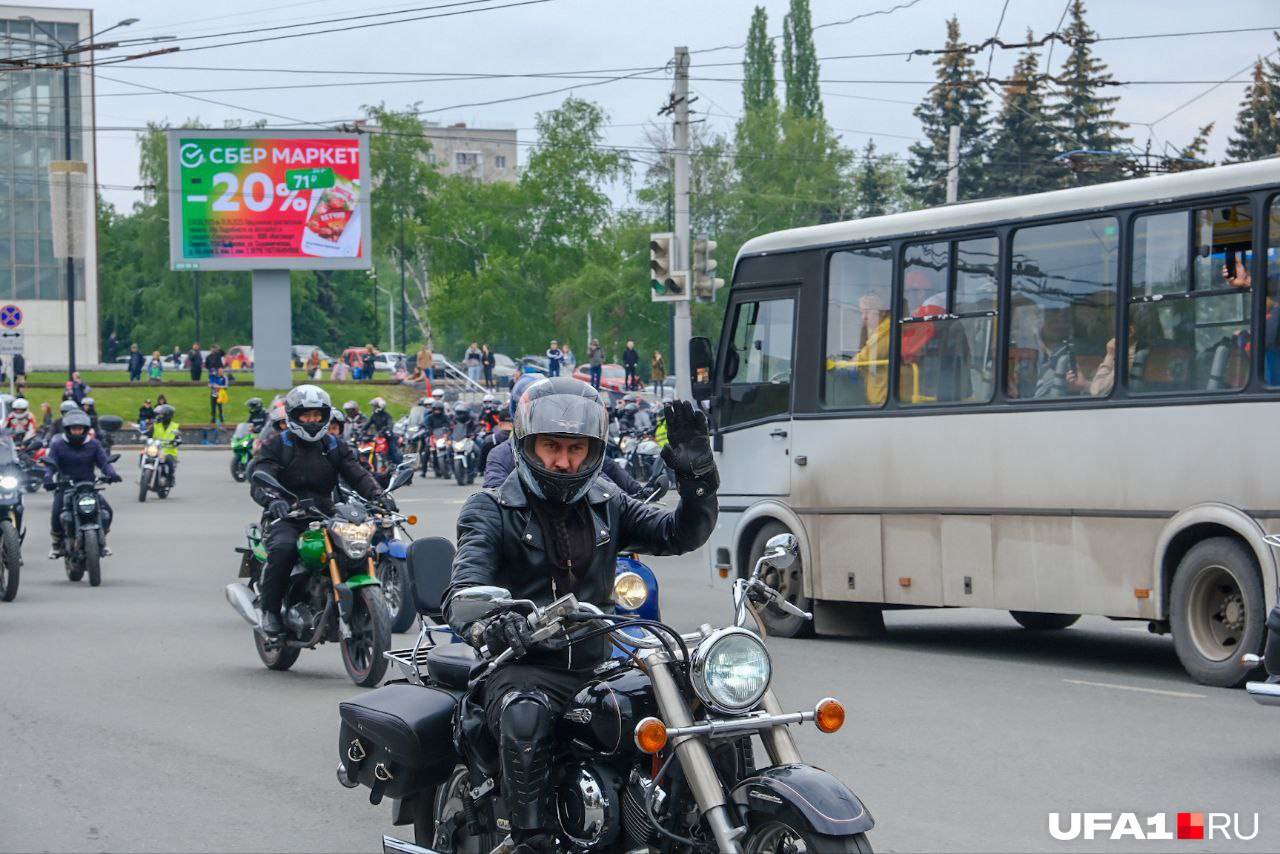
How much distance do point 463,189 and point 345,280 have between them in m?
27.0

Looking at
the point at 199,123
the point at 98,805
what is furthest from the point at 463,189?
the point at 98,805

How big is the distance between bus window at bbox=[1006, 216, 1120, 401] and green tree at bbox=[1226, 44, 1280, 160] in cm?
3043

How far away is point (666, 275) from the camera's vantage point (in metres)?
28.4

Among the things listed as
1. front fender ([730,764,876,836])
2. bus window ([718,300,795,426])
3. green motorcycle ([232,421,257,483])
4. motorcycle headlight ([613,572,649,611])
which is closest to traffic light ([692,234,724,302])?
green motorcycle ([232,421,257,483])

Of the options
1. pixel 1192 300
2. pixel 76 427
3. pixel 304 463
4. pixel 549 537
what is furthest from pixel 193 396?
pixel 549 537

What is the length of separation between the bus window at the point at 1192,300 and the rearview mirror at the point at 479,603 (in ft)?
23.9

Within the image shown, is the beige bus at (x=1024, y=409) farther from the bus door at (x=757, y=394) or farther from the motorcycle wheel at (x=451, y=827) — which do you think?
the motorcycle wheel at (x=451, y=827)

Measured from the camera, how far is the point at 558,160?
92938 mm

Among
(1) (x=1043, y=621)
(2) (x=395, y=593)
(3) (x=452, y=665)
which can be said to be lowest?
(1) (x=1043, y=621)

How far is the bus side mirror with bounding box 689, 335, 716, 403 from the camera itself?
1391cm

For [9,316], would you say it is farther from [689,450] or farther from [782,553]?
[782,553]

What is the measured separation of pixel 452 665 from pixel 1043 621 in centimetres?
976

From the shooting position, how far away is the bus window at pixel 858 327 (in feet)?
44.6

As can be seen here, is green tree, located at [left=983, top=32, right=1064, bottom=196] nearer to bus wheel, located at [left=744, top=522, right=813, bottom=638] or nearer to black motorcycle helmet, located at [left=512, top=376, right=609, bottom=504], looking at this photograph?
bus wheel, located at [left=744, top=522, right=813, bottom=638]
